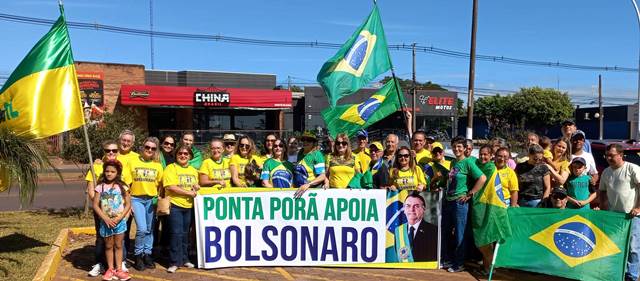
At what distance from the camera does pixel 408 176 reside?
6.00 meters

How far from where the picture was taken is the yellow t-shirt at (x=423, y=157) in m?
6.48

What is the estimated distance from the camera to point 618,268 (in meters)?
5.46

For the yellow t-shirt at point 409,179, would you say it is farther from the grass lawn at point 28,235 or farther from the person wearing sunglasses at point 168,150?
the grass lawn at point 28,235

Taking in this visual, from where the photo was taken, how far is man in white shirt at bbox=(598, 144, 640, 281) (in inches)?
213

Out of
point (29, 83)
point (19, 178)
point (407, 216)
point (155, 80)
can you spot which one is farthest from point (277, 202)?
point (155, 80)

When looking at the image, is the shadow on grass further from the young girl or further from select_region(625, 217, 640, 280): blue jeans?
select_region(625, 217, 640, 280): blue jeans

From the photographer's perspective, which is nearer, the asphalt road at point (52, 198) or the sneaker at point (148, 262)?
the sneaker at point (148, 262)

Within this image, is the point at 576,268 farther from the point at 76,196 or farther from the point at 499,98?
the point at 499,98

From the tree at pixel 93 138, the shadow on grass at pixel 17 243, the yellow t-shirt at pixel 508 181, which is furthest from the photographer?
the tree at pixel 93 138

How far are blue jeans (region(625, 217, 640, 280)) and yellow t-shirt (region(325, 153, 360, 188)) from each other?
3.12 m

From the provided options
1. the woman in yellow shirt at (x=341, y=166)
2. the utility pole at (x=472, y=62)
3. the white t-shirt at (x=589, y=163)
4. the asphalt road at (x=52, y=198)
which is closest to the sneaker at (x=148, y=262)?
the woman in yellow shirt at (x=341, y=166)

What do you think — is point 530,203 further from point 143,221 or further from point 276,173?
point 143,221

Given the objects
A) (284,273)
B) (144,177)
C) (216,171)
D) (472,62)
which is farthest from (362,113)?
(472,62)

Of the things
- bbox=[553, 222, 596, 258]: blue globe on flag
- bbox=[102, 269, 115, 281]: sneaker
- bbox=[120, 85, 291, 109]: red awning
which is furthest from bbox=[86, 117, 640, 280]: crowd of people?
bbox=[120, 85, 291, 109]: red awning
